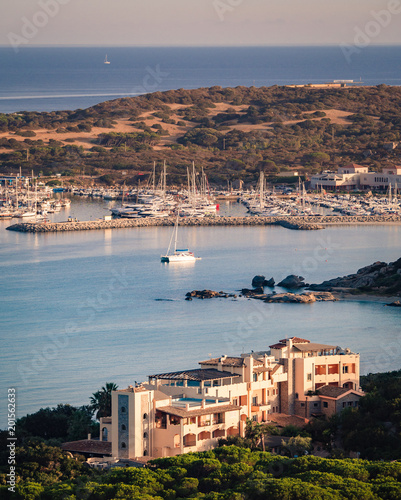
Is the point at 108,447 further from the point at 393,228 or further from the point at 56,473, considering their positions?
the point at 393,228

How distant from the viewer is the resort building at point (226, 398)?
21.2 metres

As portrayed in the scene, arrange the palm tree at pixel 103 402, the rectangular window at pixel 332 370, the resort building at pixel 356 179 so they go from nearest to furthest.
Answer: the palm tree at pixel 103 402, the rectangular window at pixel 332 370, the resort building at pixel 356 179

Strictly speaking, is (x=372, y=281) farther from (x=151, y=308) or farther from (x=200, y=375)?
(x=200, y=375)

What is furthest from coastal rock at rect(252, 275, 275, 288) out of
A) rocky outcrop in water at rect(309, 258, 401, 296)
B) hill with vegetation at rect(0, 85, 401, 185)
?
hill with vegetation at rect(0, 85, 401, 185)

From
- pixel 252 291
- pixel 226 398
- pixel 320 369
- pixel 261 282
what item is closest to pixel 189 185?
pixel 261 282

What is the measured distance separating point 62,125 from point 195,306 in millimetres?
62820

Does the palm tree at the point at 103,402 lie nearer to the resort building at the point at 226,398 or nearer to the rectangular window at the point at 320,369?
the resort building at the point at 226,398

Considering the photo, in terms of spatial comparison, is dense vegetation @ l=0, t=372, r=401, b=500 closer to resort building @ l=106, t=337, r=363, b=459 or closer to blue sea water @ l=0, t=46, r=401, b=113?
resort building @ l=106, t=337, r=363, b=459

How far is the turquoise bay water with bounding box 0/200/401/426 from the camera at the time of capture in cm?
3030

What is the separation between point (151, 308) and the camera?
3966cm

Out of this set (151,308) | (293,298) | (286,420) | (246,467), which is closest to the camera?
(246,467)

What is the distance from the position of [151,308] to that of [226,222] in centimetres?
2502

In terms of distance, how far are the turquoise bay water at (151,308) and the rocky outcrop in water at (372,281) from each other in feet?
6.08

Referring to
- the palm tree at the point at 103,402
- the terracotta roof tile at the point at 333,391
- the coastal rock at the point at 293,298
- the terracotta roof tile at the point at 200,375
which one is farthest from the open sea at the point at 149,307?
the terracotta roof tile at the point at 333,391
